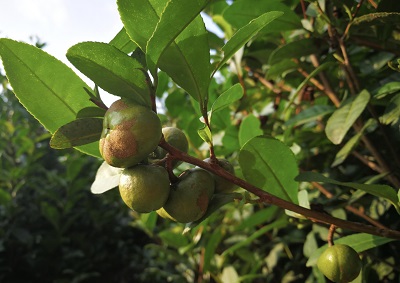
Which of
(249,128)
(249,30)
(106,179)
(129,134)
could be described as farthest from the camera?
(249,128)

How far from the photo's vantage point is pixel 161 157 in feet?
3.21

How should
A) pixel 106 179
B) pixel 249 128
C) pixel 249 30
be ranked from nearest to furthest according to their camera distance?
pixel 249 30 < pixel 106 179 < pixel 249 128

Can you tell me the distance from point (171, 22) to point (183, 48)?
0.11m

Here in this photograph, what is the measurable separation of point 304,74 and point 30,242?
2796 millimetres

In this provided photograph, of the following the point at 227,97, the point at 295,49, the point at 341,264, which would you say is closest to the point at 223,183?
the point at 227,97

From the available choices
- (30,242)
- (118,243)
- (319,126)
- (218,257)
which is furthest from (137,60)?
(118,243)

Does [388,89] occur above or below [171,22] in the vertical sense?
below

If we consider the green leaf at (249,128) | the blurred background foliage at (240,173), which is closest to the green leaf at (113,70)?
the blurred background foliage at (240,173)

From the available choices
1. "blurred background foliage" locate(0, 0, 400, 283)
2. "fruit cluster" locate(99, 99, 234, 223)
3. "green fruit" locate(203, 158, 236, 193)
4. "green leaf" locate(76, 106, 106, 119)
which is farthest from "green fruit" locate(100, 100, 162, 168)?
"blurred background foliage" locate(0, 0, 400, 283)

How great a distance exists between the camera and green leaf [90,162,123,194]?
0.98 metres

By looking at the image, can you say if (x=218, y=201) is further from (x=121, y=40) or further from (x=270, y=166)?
(x=121, y=40)

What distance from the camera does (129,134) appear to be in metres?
0.77

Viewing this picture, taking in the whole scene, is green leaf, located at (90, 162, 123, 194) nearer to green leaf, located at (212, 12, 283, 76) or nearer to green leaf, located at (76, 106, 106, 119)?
green leaf, located at (76, 106, 106, 119)

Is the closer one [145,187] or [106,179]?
[145,187]
